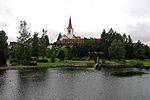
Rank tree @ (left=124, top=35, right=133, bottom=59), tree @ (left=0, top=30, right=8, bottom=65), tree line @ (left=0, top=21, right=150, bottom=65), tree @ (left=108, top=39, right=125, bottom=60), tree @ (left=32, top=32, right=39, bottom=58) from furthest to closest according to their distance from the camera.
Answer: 1. tree @ (left=124, top=35, right=133, bottom=59)
2. tree @ (left=108, top=39, right=125, bottom=60)
3. tree @ (left=32, top=32, right=39, bottom=58)
4. tree line @ (left=0, top=21, right=150, bottom=65)
5. tree @ (left=0, top=30, right=8, bottom=65)

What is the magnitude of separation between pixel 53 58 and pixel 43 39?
1437cm

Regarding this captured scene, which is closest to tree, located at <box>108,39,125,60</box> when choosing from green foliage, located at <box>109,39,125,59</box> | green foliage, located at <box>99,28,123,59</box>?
green foliage, located at <box>109,39,125,59</box>

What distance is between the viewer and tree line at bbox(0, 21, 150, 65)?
10600 centimetres

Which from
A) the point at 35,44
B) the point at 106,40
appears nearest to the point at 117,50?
the point at 106,40

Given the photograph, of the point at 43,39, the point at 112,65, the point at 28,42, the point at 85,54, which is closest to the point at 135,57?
the point at 85,54

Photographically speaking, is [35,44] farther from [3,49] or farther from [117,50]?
[117,50]

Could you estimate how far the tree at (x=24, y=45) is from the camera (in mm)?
105475

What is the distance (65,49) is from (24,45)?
31.2 m

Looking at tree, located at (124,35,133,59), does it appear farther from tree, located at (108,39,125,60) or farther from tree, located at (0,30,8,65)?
tree, located at (0,30,8,65)

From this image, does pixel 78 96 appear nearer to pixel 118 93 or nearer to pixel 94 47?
pixel 118 93

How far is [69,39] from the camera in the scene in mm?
198500

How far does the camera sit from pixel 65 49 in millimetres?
137750

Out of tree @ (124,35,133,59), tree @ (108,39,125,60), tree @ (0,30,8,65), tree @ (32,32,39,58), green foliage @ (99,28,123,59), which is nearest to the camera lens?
tree @ (0,30,8,65)

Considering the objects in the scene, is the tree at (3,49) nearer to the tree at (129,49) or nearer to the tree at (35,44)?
the tree at (35,44)
